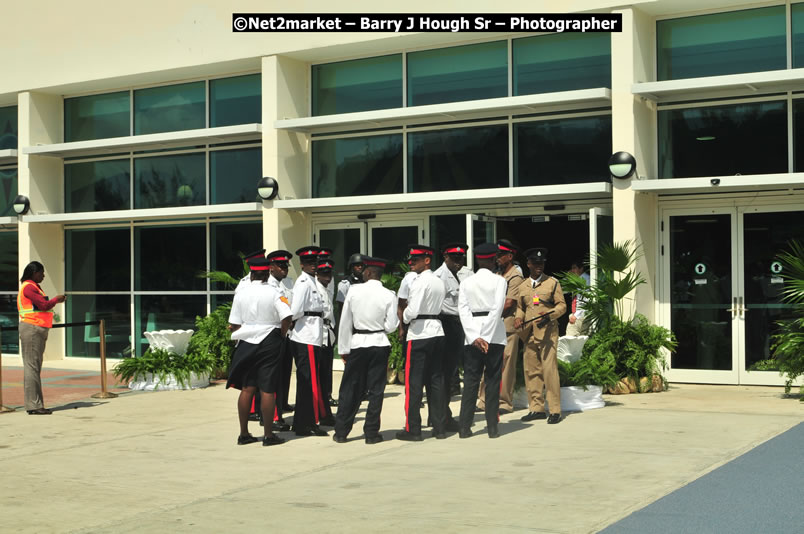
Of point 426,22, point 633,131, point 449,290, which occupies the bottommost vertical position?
point 449,290

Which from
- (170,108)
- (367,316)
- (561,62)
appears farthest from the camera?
(170,108)

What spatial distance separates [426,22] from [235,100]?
430 centimetres

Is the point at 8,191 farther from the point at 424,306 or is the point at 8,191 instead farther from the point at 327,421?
the point at 424,306

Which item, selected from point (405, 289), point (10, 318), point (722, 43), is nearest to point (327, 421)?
point (405, 289)

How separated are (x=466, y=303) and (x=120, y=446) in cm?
377

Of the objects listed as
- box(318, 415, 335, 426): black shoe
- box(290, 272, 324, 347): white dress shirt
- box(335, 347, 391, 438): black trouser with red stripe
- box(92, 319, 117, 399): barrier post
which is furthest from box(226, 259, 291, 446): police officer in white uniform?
box(92, 319, 117, 399): barrier post

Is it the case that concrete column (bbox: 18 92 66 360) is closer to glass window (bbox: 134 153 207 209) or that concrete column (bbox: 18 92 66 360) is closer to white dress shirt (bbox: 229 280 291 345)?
glass window (bbox: 134 153 207 209)

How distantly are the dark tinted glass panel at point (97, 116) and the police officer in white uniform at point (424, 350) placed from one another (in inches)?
437

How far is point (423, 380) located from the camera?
10398 millimetres

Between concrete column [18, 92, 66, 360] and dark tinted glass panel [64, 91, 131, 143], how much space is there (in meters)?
0.20

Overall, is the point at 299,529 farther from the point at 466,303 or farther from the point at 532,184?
the point at 532,184

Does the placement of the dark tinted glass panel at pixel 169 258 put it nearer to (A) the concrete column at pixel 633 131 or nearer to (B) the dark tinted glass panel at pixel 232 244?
(B) the dark tinted glass panel at pixel 232 244

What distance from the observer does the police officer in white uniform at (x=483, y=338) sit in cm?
1039

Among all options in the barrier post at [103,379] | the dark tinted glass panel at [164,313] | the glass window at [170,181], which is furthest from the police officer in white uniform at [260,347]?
the glass window at [170,181]
